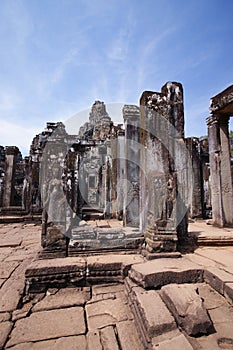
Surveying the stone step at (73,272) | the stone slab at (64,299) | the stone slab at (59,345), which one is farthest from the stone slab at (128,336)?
the stone step at (73,272)

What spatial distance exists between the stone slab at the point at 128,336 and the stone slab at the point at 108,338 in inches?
2.2

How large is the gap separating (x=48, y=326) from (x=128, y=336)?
81cm

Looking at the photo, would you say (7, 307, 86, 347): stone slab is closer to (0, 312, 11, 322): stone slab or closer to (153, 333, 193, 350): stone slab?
(0, 312, 11, 322): stone slab

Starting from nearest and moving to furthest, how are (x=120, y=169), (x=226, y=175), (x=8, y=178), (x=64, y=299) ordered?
(x=64, y=299) < (x=226, y=175) < (x=120, y=169) < (x=8, y=178)

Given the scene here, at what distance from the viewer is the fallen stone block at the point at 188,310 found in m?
1.52

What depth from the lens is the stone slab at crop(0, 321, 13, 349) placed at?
5.64ft

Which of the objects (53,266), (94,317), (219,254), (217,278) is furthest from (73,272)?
(219,254)

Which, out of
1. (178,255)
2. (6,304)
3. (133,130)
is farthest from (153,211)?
(133,130)

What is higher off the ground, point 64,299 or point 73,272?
point 73,272

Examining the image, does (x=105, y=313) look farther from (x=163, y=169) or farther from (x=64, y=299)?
(x=163, y=169)

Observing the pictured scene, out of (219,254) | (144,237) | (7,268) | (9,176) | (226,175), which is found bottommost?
(7,268)

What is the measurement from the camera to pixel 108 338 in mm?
1728

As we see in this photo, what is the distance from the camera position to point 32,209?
9.63 m

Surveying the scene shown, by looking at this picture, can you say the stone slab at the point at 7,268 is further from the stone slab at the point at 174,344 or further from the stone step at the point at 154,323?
the stone slab at the point at 174,344
